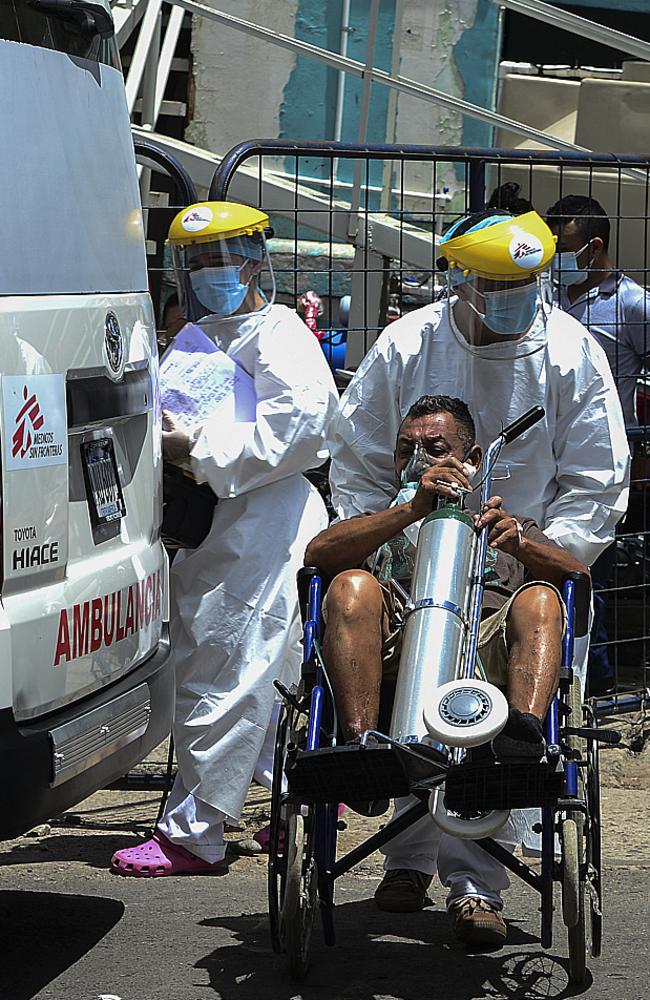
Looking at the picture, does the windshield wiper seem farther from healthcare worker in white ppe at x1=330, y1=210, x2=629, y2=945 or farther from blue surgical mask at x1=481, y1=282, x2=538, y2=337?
blue surgical mask at x1=481, y1=282, x2=538, y2=337

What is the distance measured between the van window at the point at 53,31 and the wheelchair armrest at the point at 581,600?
1772 millimetres

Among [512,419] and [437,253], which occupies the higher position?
[437,253]

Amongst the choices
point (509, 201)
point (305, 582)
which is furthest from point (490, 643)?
point (509, 201)

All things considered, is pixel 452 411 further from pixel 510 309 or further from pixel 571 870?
pixel 571 870

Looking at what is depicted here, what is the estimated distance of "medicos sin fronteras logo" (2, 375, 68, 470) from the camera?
3.25m

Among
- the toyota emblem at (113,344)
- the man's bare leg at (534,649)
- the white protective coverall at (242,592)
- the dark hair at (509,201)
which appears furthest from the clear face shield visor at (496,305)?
the dark hair at (509,201)

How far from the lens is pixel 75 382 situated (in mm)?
3547

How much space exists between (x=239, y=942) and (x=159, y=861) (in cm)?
84

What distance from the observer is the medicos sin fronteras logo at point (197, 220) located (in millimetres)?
5039

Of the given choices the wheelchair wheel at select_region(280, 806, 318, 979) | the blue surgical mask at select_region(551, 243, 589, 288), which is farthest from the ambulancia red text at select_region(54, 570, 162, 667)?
the blue surgical mask at select_region(551, 243, 589, 288)

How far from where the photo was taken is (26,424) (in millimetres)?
3312

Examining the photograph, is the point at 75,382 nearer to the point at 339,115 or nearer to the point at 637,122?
the point at 637,122

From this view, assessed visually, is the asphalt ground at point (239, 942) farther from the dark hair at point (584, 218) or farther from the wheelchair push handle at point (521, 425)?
the dark hair at point (584, 218)

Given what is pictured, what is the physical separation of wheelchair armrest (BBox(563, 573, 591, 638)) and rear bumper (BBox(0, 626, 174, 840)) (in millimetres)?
1084
